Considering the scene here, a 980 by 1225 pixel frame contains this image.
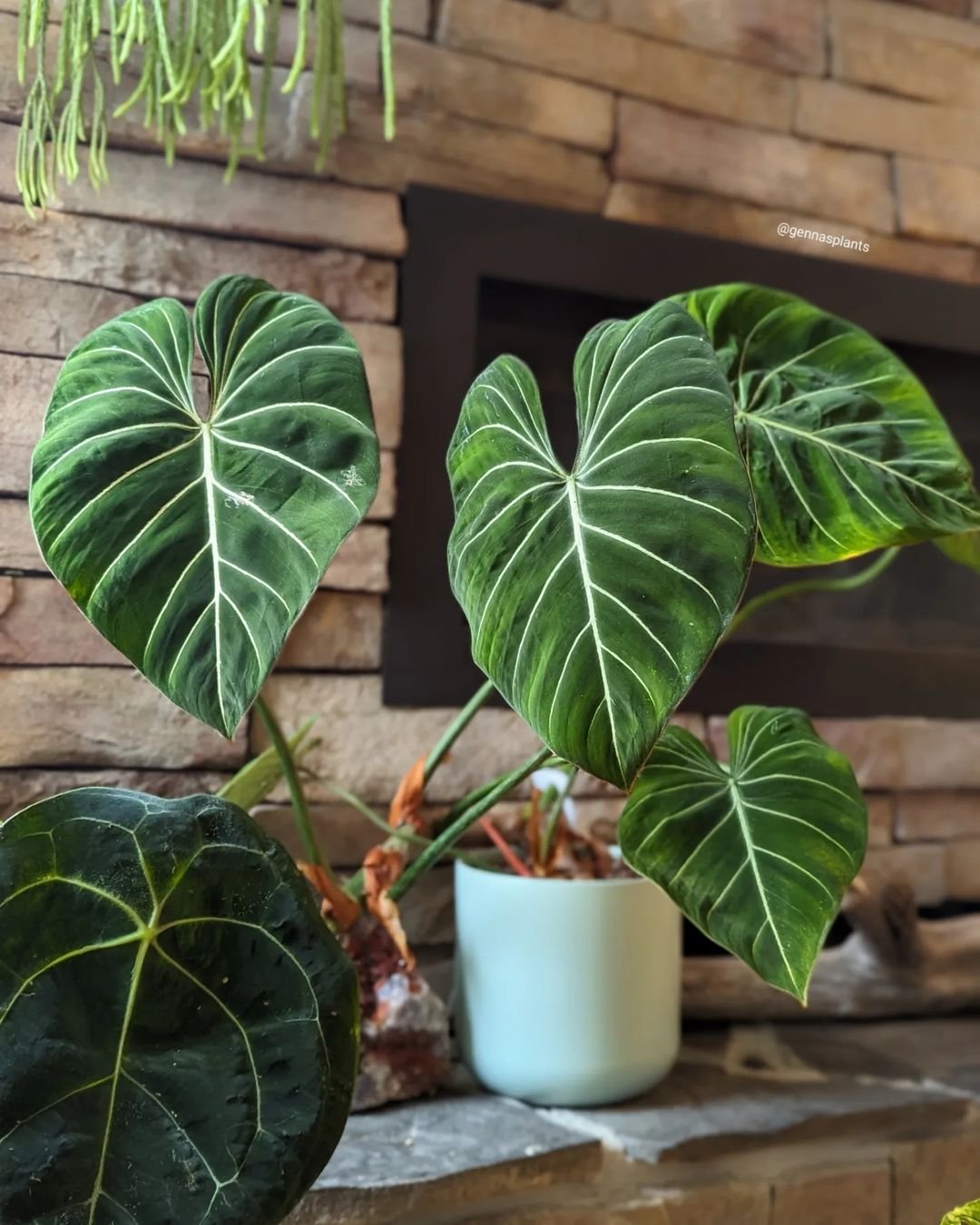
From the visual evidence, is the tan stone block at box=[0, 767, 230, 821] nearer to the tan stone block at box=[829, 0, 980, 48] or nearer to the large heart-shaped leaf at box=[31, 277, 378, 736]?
the large heart-shaped leaf at box=[31, 277, 378, 736]

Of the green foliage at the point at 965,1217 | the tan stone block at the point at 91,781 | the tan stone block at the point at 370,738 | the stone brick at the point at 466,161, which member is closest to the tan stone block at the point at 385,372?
the stone brick at the point at 466,161

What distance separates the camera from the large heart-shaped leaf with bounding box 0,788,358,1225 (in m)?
0.57

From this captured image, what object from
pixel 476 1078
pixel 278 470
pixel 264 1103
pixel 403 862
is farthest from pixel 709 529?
pixel 476 1078

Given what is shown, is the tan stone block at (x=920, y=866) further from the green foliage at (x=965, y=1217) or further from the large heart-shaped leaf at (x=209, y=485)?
the large heart-shaped leaf at (x=209, y=485)

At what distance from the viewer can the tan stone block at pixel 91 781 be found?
0.99 metres

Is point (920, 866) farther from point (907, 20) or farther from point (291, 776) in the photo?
point (907, 20)

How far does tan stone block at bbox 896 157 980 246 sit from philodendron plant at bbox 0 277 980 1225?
86 centimetres

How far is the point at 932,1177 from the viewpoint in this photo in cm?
96

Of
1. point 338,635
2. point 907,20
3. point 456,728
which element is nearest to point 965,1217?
point 456,728

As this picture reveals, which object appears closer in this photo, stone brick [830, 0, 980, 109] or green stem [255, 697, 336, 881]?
green stem [255, 697, 336, 881]

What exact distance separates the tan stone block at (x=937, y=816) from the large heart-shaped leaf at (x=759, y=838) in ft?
1.85

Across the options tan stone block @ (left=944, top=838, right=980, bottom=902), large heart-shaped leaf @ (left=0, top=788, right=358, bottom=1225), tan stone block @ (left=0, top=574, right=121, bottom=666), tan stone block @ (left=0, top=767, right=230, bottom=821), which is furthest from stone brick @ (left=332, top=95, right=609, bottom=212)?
tan stone block @ (left=944, top=838, right=980, bottom=902)

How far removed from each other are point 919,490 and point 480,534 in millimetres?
369

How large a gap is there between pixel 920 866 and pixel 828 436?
28.3 inches
